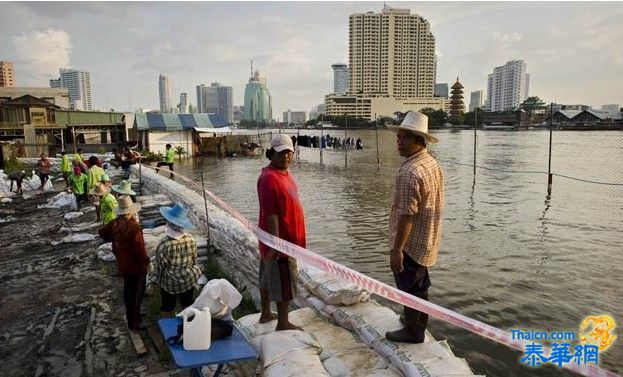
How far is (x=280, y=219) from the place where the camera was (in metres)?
3.47

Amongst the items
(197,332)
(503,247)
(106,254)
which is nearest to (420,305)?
(197,332)

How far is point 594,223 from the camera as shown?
385 inches

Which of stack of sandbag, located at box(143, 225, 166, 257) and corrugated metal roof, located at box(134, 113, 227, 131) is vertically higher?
corrugated metal roof, located at box(134, 113, 227, 131)

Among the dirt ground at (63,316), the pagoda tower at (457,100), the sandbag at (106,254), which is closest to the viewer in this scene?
the dirt ground at (63,316)

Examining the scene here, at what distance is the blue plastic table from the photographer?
2795 millimetres

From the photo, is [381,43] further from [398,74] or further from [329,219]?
[329,219]

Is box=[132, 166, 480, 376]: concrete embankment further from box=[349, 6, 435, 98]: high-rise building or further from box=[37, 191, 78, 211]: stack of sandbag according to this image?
box=[349, 6, 435, 98]: high-rise building

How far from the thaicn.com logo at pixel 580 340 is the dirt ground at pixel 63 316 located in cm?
290

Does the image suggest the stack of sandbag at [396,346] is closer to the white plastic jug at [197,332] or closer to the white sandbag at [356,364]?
the white sandbag at [356,364]

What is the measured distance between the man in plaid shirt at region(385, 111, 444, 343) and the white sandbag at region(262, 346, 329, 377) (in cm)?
63

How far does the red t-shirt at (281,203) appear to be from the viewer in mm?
3387

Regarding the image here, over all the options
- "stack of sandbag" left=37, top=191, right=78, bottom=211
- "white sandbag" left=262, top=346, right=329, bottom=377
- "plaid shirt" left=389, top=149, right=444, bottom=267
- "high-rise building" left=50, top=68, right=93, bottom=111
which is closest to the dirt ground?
"white sandbag" left=262, top=346, right=329, bottom=377

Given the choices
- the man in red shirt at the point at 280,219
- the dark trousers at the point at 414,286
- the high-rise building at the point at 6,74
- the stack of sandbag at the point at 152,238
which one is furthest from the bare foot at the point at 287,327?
the high-rise building at the point at 6,74

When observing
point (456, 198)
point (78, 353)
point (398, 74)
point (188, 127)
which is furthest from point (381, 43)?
point (78, 353)
